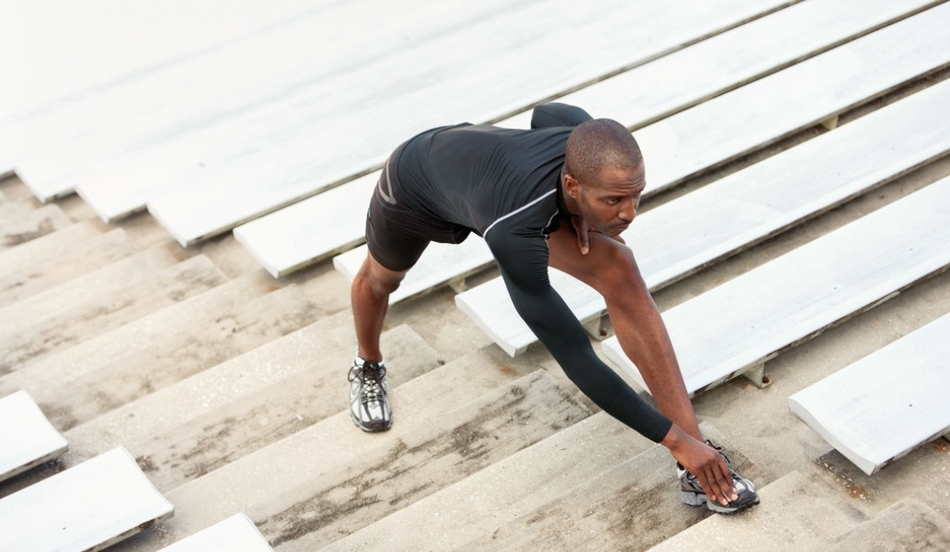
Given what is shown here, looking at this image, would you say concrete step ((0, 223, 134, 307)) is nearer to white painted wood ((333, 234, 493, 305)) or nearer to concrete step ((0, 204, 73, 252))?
concrete step ((0, 204, 73, 252))

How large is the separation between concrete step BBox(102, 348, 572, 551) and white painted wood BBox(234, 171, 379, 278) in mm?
633

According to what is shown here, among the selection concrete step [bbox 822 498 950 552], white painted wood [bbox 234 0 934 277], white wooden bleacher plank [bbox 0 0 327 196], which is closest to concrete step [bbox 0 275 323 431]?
white painted wood [bbox 234 0 934 277]

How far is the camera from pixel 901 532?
249cm

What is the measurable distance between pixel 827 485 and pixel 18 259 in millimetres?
2854

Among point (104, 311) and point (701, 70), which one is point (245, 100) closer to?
point (104, 311)

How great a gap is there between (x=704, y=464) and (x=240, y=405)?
130 centimetres

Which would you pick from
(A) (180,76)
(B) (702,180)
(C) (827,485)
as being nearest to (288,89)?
(A) (180,76)

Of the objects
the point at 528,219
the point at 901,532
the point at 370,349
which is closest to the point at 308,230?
the point at 370,349

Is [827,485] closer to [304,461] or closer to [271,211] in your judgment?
[304,461]

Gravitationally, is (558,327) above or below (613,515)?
above

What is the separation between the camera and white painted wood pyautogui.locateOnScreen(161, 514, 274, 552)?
2654 mm

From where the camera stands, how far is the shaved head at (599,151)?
244cm

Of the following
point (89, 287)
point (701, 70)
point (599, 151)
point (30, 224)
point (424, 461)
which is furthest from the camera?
point (30, 224)

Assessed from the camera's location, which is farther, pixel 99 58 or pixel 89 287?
pixel 99 58
